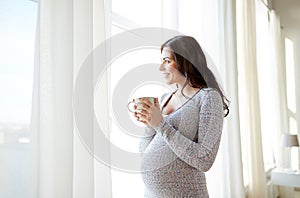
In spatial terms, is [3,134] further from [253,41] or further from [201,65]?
[253,41]

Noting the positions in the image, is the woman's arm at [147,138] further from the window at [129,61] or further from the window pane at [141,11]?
the window pane at [141,11]

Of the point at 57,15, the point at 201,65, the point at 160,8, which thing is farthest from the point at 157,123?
the point at 160,8

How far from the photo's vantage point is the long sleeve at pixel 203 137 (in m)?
1.12

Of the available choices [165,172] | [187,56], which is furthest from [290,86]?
[165,172]

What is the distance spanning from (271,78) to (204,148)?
3.09 m

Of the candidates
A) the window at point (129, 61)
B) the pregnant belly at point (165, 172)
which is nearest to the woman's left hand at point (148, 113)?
the pregnant belly at point (165, 172)

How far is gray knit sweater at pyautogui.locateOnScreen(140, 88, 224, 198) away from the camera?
1133mm

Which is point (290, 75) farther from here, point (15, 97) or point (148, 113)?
point (15, 97)

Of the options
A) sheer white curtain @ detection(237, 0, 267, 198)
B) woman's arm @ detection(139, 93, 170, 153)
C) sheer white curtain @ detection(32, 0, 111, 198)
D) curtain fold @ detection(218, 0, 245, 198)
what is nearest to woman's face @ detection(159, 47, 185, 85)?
woman's arm @ detection(139, 93, 170, 153)

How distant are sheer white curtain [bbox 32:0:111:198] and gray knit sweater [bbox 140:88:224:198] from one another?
26 centimetres

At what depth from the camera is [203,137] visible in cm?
115

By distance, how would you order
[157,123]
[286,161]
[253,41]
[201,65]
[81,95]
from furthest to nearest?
[286,161]
[253,41]
[201,65]
[157,123]
[81,95]

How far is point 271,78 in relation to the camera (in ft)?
12.9

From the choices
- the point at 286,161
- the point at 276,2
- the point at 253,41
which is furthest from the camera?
the point at 276,2
